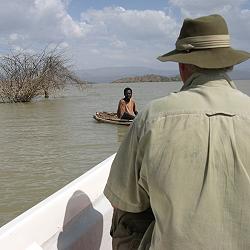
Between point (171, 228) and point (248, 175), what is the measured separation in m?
0.30

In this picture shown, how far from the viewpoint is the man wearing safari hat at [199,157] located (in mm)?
1498

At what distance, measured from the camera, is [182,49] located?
1.67 m

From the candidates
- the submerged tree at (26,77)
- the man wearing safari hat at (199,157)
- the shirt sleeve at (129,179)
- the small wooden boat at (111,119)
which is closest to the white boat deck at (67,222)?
the shirt sleeve at (129,179)

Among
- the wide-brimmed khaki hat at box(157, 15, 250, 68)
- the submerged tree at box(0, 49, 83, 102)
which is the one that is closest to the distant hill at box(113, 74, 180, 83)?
the submerged tree at box(0, 49, 83, 102)

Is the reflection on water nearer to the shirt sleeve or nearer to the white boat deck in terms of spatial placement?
the white boat deck

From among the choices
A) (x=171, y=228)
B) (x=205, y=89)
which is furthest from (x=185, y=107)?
(x=171, y=228)

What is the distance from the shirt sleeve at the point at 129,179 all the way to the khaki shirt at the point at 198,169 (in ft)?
0.12

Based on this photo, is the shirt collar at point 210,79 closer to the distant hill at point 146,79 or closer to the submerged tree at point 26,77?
the submerged tree at point 26,77

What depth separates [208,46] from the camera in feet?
5.34

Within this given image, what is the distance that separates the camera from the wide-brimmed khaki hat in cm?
161

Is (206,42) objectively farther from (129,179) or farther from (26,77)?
(26,77)

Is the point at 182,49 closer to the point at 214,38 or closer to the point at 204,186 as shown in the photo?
the point at 214,38

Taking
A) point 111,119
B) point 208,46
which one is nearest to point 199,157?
point 208,46

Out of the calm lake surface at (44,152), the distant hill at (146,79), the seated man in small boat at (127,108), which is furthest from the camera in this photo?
the distant hill at (146,79)
